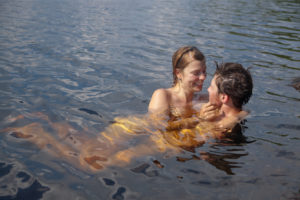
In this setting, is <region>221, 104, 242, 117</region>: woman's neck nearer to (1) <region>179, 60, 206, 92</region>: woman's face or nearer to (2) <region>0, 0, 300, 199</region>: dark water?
(2) <region>0, 0, 300, 199</region>: dark water

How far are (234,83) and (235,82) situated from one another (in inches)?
0.8

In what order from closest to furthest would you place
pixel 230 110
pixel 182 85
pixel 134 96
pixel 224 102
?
pixel 224 102 < pixel 230 110 < pixel 182 85 < pixel 134 96

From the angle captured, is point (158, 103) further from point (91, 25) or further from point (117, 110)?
point (91, 25)

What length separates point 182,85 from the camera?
536 centimetres

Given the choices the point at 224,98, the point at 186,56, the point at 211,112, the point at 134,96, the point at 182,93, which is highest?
the point at 186,56

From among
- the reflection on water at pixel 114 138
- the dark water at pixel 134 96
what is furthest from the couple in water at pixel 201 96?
the dark water at pixel 134 96

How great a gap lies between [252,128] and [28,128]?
357cm

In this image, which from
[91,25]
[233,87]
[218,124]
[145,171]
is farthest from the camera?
[91,25]

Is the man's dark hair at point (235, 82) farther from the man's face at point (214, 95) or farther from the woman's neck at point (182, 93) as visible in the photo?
the woman's neck at point (182, 93)

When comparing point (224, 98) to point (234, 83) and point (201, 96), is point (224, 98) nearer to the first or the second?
point (234, 83)

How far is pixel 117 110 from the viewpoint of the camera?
221 inches

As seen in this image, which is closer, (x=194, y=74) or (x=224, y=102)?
(x=224, y=102)

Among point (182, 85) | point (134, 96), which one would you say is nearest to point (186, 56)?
point (182, 85)

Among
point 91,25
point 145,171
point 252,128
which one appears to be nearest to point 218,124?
point 252,128
